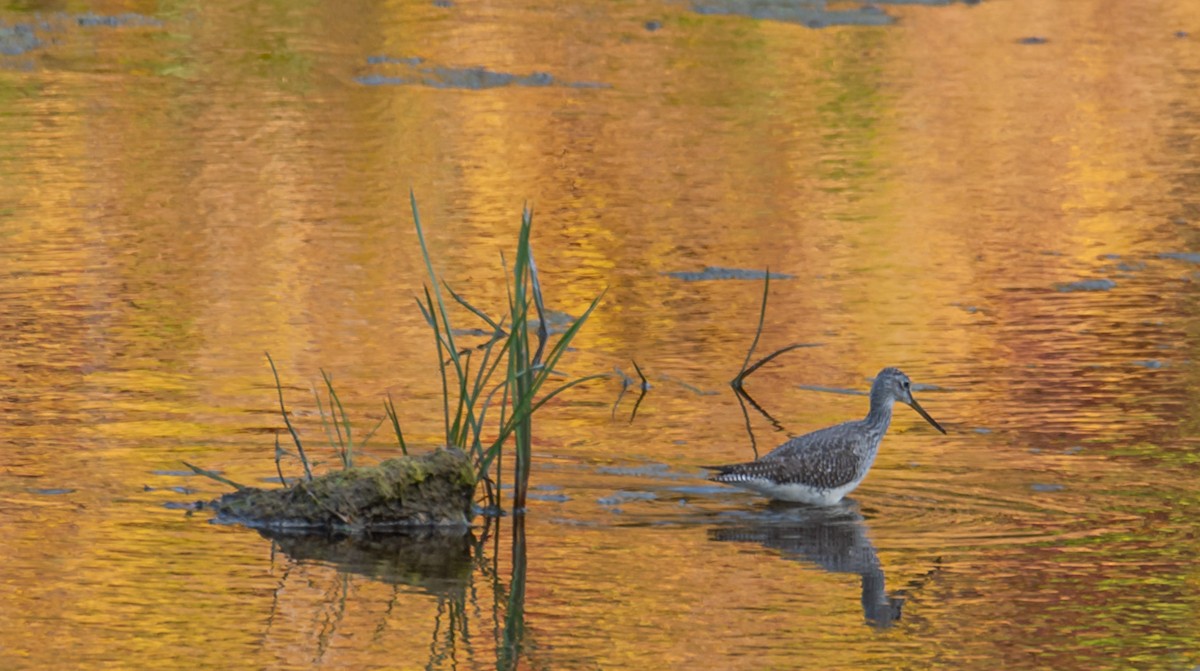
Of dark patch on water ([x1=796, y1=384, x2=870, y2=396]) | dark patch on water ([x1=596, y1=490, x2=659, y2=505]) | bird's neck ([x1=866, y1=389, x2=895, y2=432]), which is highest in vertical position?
bird's neck ([x1=866, y1=389, x2=895, y2=432])

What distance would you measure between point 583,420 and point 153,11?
14434 mm

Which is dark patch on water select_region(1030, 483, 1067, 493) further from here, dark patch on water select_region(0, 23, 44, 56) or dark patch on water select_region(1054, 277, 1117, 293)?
dark patch on water select_region(0, 23, 44, 56)

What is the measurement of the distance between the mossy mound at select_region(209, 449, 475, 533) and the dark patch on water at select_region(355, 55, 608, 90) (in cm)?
1099

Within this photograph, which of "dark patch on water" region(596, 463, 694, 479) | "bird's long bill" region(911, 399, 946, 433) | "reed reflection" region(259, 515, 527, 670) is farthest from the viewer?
"bird's long bill" region(911, 399, 946, 433)

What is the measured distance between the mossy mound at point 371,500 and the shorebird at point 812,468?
1.09m

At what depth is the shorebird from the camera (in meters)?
8.26

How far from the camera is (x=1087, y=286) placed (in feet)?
40.0

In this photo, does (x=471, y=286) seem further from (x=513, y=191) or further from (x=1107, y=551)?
(x=1107, y=551)

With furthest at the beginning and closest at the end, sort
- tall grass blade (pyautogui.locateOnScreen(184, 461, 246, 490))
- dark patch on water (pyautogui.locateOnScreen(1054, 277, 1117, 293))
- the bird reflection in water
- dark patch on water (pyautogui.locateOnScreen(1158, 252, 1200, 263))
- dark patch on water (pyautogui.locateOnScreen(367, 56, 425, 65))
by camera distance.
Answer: dark patch on water (pyautogui.locateOnScreen(367, 56, 425, 65))
dark patch on water (pyautogui.locateOnScreen(1158, 252, 1200, 263))
dark patch on water (pyautogui.locateOnScreen(1054, 277, 1117, 293))
tall grass blade (pyautogui.locateOnScreen(184, 461, 246, 490))
the bird reflection in water

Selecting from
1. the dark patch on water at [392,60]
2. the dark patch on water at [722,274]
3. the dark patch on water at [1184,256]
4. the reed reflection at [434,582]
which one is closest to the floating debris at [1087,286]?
the dark patch on water at [1184,256]

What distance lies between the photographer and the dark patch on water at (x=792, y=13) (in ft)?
76.1

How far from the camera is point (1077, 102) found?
18.9 metres

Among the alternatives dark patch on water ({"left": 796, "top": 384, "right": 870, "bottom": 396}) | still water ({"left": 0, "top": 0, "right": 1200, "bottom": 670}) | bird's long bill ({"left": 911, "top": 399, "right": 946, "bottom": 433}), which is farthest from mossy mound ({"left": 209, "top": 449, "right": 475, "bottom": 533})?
dark patch on water ({"left": 796, "top": 384, "right": 870, "bottom": 396})

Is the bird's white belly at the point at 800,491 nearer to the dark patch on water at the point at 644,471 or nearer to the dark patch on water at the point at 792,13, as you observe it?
the dark patch on water at the point at 644,471
